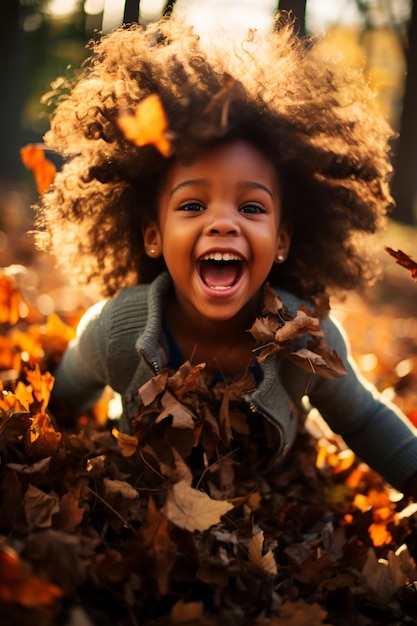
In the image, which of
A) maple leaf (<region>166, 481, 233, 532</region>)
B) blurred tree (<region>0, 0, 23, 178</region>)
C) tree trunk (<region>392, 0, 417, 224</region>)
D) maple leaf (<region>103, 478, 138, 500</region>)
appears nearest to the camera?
maple leaf (<region>166, 481, 233, 532</region>)

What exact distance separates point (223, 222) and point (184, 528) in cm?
97

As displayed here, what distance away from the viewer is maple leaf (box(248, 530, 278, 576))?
1.65 metres

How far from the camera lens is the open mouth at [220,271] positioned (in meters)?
2.15

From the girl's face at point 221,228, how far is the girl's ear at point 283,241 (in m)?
0.24

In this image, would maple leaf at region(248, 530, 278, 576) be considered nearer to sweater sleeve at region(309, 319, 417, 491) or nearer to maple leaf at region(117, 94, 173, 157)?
sweater sleeve at region(309, 319, 417, 491)

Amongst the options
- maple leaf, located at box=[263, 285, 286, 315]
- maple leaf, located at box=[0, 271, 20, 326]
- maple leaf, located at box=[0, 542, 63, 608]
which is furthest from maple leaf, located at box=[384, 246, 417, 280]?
maple leaf, located at box=[0, 271, 20, 326]

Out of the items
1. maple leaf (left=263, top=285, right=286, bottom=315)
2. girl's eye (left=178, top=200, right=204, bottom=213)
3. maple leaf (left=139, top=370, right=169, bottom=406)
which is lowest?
maple leaf (left=139, top=370, right=169, bottom=406)

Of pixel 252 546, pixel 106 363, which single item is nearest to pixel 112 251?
pixel 106 363

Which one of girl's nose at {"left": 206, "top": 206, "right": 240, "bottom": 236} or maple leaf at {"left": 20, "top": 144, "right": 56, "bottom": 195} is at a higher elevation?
girl's nose at {"left": 206, "top": 206, "right": 240, "bottom": 236}

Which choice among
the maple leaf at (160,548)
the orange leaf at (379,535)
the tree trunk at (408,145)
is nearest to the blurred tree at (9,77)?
the tree trunk at (408,145)

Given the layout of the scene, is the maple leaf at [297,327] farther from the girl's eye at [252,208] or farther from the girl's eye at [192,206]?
the girl's eye at [192,206]

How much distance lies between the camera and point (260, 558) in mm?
1666

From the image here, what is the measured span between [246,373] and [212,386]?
0.51 ft

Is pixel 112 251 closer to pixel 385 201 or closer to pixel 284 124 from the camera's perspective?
pixel 284 124
